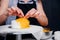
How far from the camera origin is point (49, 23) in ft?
2.83

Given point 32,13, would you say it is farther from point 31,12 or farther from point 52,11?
point 52,11

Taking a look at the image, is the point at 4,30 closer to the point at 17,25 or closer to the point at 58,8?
the point at 17,25

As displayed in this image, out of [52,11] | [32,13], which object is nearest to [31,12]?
[32,13]

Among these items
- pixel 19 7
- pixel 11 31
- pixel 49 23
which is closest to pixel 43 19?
pixel 49 23

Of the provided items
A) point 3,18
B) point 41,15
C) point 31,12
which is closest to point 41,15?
point 41,15

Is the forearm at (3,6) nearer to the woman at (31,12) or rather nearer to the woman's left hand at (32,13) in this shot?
the woman at (31,12)

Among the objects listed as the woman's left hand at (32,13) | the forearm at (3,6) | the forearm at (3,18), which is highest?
the forearm at (3,6)

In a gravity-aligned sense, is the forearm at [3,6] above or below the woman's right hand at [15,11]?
above

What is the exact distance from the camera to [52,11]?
0.84 m

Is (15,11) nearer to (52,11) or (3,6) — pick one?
(3,6)

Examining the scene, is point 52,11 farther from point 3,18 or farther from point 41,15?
point 3,18

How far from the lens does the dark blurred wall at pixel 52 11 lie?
83cm

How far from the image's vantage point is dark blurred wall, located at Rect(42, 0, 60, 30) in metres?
0.83

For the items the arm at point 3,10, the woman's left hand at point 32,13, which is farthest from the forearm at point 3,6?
the woman's left hand at point 32,13
